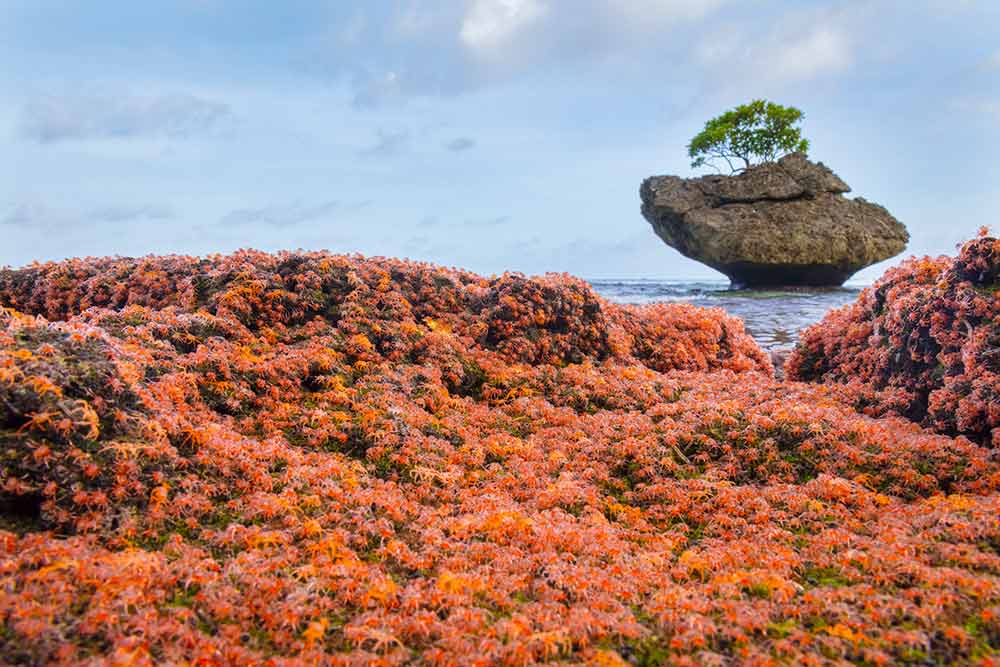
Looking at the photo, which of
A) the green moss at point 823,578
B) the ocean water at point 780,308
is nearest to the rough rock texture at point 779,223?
the ocean water at point 780,308

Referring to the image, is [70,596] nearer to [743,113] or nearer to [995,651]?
[995,651]

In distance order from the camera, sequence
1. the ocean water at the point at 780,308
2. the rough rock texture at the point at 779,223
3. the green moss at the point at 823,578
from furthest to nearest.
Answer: the rough rock texture at the point at 779,223 < the ocean water at the point at 780,308 < the green moss at the point at 823,578

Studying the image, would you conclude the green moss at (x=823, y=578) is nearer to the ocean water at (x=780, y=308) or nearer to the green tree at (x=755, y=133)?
the ocean water at (x=780, y=308)

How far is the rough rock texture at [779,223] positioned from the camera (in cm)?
4081

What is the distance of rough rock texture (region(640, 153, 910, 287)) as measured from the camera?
4081 centimetres

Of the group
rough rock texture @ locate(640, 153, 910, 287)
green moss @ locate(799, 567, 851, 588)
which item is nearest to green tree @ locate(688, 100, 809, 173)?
rough rock texture @ locate(640, 153, 910, 287)

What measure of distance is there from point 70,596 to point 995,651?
5201 mm

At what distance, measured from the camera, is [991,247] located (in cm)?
832

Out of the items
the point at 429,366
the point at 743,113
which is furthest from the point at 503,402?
the point at 743,113

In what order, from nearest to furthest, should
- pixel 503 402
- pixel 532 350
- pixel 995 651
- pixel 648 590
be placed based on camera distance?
pixel 995 651 → pixel 648 590 → pixel 503 402 → pixel 532 350

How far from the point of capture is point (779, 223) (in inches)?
1623

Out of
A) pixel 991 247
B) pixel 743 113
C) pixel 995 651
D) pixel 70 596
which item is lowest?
pixel 995 651

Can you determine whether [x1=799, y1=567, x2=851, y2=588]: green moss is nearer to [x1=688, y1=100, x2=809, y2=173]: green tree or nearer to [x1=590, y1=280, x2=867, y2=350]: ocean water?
[x1=590, y1=280, x2=867, y2=350]: ocean water

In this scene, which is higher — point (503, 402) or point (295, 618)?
point (503, 402)
